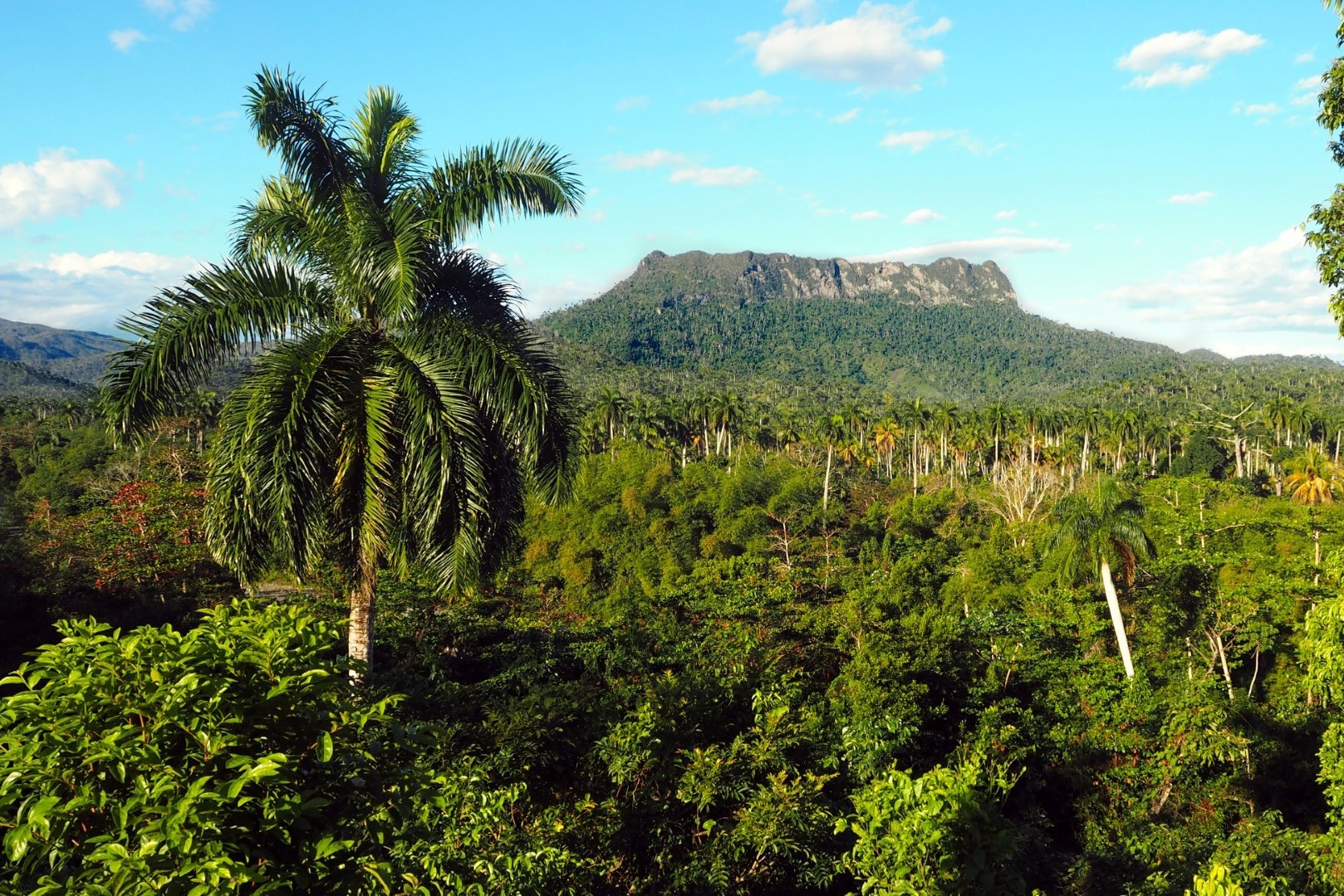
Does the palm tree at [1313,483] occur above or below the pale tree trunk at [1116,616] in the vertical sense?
above

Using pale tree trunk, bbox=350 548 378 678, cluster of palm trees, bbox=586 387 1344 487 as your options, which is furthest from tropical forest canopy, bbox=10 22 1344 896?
cluster of palm trees, bbox=586 387 1344 487

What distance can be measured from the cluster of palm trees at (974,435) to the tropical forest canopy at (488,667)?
36.2m

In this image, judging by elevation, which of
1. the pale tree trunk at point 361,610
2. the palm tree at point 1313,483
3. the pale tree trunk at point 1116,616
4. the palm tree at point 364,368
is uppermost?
the palm tree at point 364,368

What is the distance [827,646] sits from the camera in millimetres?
18594

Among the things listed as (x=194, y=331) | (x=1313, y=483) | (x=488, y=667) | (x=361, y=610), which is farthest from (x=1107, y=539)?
(x=1313, y=483)

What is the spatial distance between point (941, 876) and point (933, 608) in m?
20.5

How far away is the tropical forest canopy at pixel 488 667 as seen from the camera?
10.9 feet

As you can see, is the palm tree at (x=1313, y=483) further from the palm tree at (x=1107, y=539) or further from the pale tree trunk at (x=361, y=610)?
Answer: the pale tree trunk at (x=361, y=610)

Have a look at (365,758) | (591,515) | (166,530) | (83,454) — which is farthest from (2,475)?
(365,758)

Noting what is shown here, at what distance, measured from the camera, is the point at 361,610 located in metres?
6.94

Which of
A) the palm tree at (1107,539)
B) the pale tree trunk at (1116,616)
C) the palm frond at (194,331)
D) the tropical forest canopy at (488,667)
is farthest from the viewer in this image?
the palm tree at (1107,539)

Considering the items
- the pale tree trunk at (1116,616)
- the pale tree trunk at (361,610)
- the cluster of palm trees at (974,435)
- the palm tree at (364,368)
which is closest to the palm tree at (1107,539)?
the pale tree trunk at (1116,616)

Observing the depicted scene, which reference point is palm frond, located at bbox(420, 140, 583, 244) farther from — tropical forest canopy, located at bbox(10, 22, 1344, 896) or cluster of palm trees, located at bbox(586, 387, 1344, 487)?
cluster of palm trees, located at bbox(586, 387, 1344, 487)

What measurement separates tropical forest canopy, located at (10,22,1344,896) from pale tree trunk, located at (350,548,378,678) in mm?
26
